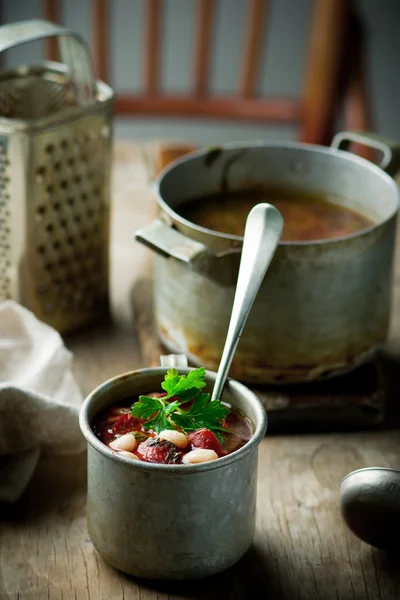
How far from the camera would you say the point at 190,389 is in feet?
3.10

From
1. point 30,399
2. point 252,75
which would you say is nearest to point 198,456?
point 30,399

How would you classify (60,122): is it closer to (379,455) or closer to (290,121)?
(379,455)

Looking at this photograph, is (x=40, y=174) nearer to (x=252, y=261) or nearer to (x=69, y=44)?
(x=69, y=44)

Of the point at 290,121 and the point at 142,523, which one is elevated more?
the point at 142,523

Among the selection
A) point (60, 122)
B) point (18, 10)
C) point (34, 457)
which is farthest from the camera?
point (18, 10)

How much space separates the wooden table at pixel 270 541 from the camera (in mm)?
932

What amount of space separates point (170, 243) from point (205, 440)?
0.33 m

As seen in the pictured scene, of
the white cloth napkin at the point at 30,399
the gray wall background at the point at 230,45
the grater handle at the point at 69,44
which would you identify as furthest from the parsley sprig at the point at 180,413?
the gray wall background at the point at 230,45

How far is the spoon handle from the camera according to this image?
103 centimetres

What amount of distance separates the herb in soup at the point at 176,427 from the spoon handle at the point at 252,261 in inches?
3.4

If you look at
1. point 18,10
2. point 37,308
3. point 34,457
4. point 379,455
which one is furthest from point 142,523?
point 18,10

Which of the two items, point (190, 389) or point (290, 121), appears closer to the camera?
point (190, 389)

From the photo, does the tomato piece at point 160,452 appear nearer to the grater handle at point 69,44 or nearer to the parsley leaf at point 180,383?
the parsley leaf at point 180,383

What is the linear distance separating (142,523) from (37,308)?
1.92ft
